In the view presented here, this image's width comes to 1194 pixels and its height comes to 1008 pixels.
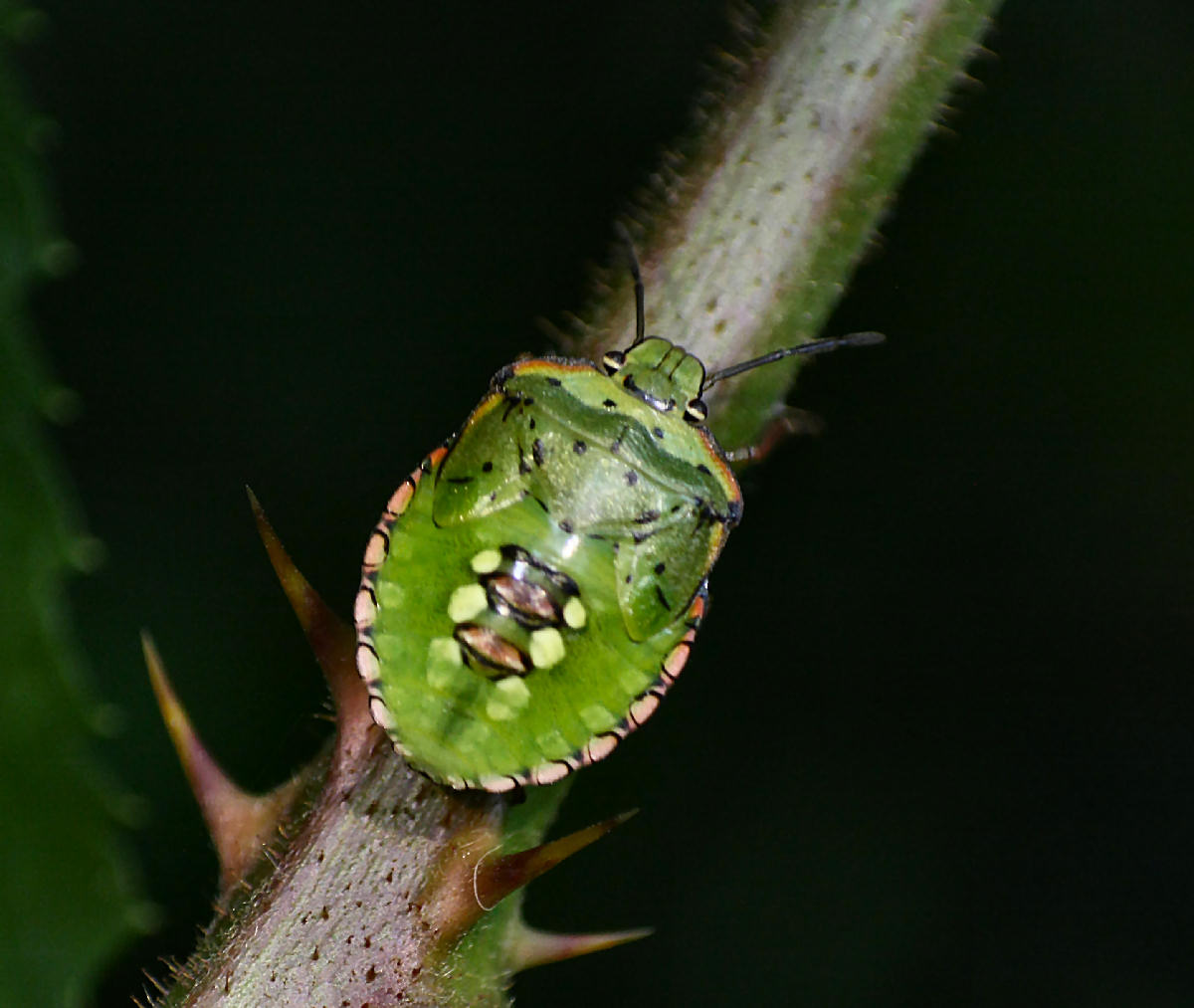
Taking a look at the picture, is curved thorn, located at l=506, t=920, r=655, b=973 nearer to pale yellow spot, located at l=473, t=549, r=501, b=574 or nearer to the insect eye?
pale yellow spot, located at l=473, t=549, r=501, b=574

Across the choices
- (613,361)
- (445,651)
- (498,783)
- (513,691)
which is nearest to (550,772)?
(498,783)

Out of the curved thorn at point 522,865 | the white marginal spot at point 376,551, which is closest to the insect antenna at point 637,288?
the white marginal spot at point 376,551

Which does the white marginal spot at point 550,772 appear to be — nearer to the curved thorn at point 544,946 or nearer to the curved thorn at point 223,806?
the curved thorn at point 544,946

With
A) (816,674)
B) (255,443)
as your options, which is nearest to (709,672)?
(816,674)

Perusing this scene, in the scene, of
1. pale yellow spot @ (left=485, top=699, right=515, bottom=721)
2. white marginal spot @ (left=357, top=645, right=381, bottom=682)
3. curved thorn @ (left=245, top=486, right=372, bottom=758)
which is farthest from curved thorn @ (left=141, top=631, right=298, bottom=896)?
pale yellow spot @ (left=485, top=699, right=515, bottom=721)

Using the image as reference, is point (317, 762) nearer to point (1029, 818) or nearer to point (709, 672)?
point (709, 672)
